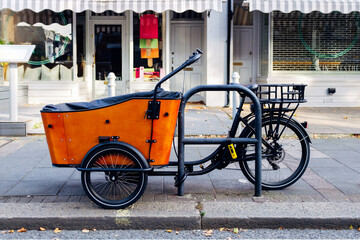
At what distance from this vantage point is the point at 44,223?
432cm

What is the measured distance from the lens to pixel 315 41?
13.3 m

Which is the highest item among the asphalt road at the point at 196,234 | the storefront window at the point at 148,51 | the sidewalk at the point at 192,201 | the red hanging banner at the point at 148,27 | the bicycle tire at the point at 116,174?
the red hanging banner at the point at 148,27

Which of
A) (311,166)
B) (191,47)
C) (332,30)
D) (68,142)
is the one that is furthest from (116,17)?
(68,142)

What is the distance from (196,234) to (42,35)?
34.0 feet

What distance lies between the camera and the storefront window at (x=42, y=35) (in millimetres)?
13195

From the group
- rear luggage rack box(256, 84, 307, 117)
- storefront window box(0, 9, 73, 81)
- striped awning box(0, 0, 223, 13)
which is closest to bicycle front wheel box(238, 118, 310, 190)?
rear luggage rack box(256, 84, 307, 117)

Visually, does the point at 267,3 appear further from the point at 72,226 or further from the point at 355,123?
the point at 72,226

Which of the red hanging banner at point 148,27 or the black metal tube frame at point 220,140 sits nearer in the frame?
the black metal tube frame at point 220,140

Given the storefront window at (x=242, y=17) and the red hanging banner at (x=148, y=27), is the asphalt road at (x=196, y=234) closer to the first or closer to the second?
the red hanging banner at (x=148, y=27)

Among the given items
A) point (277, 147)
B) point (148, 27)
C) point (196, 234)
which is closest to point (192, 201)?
point (196, 234)

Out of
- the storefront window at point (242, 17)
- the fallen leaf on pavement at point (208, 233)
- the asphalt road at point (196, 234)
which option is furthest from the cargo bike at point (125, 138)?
the storefront window at point (242, 17)

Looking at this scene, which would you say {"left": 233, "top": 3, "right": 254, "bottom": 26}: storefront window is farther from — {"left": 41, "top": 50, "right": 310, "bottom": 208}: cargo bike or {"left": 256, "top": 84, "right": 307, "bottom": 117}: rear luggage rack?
{"left": 41, "top": 50, "right": 310, "bottom": 208}: cargo bike

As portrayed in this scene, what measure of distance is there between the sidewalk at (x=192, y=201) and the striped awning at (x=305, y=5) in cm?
530

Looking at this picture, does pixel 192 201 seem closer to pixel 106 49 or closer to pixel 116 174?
pixel 116 174
